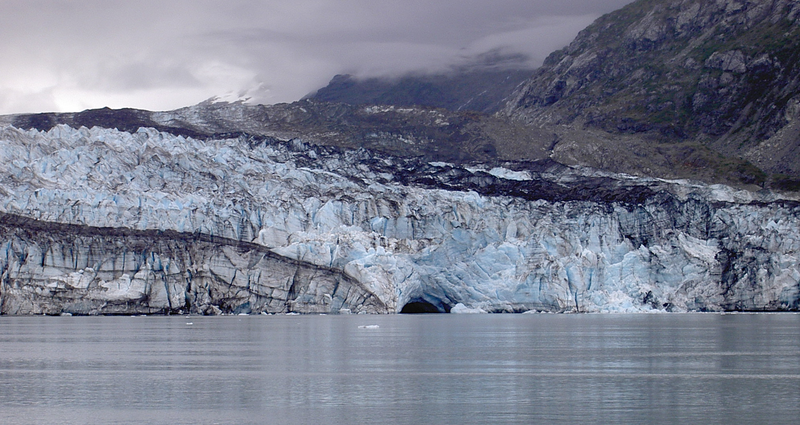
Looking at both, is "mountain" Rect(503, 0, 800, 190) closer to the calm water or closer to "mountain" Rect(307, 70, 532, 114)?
"mountain" Rect(307, 70, 532, 114)

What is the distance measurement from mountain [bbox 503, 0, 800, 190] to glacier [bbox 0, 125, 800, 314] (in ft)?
92.0

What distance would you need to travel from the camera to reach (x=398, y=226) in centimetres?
4884

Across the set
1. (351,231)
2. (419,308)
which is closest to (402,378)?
(351,231)

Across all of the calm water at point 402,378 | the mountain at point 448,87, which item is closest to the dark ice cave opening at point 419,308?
the calm water at point 402,378

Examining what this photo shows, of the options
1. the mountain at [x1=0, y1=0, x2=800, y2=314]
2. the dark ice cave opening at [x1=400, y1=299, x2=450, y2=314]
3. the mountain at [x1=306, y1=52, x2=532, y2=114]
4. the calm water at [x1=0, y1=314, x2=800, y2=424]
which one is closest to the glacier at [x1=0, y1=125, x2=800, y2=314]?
the mountain at [x1=0, y1=0, x2=800, y2=314]

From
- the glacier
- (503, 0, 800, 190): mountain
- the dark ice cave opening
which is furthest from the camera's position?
(503, 0, 800, 190): mountain

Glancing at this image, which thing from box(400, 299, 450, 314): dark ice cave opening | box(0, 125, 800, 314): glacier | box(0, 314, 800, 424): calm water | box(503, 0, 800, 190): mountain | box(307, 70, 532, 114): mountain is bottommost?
box(400, 299, 450, 314): dark ice cave opening

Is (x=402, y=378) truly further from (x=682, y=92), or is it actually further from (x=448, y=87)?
(x=448, y=87)

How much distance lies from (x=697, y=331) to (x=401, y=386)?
2017 cm

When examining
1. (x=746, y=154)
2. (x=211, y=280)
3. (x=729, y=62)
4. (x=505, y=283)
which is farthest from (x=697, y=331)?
(x=729, y=62)

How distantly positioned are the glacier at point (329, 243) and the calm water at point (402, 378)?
31.5ft

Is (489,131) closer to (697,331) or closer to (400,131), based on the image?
(400,131)

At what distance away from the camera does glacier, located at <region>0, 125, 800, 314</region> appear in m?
40.7

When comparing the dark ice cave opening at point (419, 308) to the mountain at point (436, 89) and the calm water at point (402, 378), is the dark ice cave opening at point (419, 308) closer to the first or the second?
the calm water at point (402, 378)
